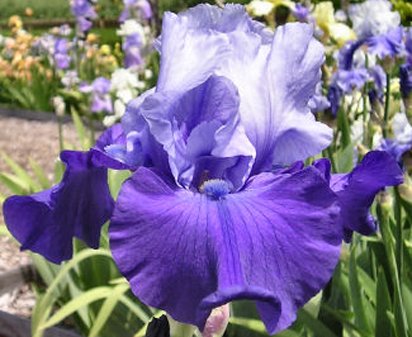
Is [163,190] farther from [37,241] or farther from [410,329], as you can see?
[410,329]

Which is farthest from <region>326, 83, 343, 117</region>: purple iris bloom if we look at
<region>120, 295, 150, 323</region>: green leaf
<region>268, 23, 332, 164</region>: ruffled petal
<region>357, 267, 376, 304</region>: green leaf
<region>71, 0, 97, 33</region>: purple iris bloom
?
<region>71, 0, 97, 33</region>: purple iris bloom

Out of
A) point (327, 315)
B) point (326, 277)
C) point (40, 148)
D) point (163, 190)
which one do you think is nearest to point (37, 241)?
point (163, 190)

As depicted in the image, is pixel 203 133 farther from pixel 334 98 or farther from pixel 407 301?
pixel 334 98

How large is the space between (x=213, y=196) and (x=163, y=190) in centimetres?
6

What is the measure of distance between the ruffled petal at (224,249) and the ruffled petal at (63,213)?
123mm

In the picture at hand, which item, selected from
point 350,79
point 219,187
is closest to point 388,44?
point 350,79

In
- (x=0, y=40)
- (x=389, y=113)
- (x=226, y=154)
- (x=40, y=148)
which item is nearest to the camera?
(x=226, y=154)

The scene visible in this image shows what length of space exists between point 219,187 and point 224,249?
→ 0.34 feet

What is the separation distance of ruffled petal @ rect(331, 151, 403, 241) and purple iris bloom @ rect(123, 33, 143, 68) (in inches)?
153

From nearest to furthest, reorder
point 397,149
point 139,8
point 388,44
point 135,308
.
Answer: point 397,149
point 135,308
point 388,44
point 139,8

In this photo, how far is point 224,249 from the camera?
0.78 metres

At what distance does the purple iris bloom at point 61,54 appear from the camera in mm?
6531

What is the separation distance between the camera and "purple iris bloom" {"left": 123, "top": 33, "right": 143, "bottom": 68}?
4.71m

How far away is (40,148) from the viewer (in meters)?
5.88
